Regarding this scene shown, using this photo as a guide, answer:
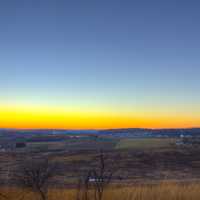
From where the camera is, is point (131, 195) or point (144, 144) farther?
point (144, 144)

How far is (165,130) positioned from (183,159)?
13506cm

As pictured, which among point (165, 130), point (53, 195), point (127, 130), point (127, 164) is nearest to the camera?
point (53, 195)

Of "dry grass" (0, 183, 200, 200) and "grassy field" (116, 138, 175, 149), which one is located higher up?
"dry grass" (0, 183, 200, 200)

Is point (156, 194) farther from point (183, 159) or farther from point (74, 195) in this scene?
point (183, 159)

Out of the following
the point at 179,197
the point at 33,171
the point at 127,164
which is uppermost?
the point at 33,171

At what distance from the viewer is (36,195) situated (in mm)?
5562

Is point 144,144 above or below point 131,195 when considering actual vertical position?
below

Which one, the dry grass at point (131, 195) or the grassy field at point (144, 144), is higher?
the dry grass at point (131, 195)

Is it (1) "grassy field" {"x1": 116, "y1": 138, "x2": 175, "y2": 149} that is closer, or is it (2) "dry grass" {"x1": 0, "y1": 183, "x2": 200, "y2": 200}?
(2) "dry grass" {"x1": 0, "y1": 183, "x2": 200, "y2": 200}

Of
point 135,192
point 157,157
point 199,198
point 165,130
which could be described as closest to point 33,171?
point 135,192

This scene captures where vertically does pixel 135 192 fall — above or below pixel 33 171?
below

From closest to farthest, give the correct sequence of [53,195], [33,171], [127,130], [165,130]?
[33,171], [53,195], [165,130], [127,130]

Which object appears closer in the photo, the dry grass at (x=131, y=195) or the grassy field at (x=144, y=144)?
the dry grass at (x=131, y=195)

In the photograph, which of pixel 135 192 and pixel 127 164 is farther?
pixel 127 164
